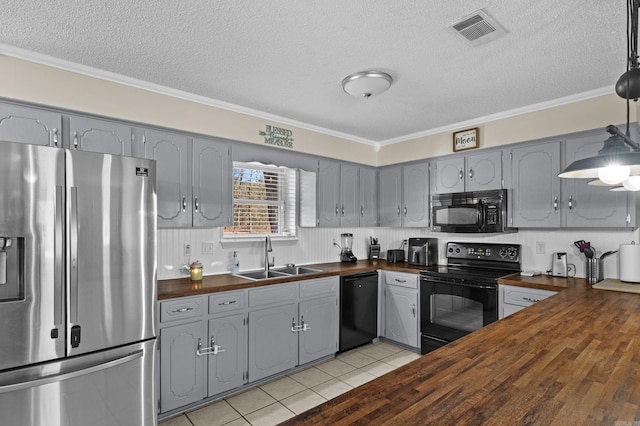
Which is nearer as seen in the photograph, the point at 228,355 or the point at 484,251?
the point at 228,355

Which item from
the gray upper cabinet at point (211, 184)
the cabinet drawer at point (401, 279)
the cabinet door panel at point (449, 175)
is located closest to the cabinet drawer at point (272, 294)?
the gray upper cabinet at point (211, 184)

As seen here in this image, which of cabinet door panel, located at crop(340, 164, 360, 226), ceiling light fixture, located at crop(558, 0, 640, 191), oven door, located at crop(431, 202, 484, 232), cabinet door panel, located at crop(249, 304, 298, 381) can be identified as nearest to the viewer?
ceiling light fixture, located at crop(558, 0, 640, 191)

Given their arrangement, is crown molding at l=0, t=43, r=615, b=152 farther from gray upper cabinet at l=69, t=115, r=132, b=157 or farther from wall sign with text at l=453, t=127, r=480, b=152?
gray upper cabinet at l=69, t=115, r=132, b=157

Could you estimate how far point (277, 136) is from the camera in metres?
3.68

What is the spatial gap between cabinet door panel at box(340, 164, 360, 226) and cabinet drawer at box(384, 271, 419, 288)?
2.66 ft

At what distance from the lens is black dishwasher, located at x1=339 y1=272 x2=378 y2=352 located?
3729 millimetres

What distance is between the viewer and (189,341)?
263 centimetres

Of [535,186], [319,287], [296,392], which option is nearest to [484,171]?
[535,186]

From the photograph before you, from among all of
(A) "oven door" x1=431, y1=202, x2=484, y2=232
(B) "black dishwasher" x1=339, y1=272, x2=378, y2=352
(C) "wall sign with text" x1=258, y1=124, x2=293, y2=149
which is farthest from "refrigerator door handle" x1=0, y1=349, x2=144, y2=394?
(A) "oven door" x1=431, y1=202, x2=484, y2=232

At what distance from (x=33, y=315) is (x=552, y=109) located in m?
4.17

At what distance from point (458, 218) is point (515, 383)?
2915 mm

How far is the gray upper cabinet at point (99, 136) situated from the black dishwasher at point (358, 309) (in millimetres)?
2387

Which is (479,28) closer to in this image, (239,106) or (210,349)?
(239,106)

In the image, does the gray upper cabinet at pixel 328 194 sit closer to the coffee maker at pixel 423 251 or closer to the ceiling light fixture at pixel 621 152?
the coffee maker at pixel 423 251
